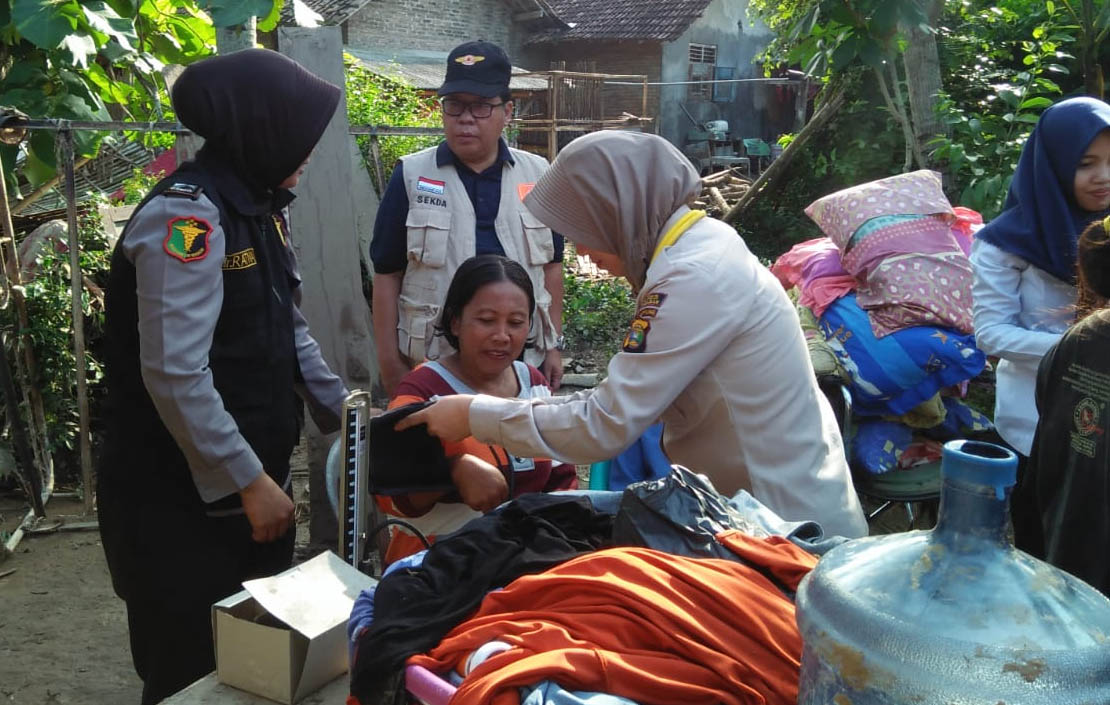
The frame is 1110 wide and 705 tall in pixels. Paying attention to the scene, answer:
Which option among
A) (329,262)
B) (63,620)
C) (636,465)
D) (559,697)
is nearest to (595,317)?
(329,262)

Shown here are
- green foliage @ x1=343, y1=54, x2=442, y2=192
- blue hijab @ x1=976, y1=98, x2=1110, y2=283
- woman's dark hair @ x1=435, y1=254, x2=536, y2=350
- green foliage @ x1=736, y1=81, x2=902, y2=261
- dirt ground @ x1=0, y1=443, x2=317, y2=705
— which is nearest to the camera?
woman's dark hair @ x1=435, y1=254, x2=536, y2=350

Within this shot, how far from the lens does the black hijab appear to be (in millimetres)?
2193

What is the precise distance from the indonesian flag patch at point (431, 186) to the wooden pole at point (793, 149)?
5064mm

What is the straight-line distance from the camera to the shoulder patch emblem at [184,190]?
6.91 feet

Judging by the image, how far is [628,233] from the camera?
2160mm

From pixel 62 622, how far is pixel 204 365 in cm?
240

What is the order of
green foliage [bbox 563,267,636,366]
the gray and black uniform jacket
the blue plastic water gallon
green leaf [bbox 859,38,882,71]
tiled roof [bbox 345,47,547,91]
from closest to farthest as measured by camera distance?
the blue plastic water gallon, the gray and black uniform jacket, green leaf [bbox 859,38,882,71], green foliage [bbox 563,267,636,366], tiled roof [bbox 345,47,547,91]

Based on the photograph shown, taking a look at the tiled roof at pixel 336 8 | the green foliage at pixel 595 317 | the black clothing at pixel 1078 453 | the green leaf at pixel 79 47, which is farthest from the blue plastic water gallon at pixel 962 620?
the tiled roof at pixel 336 8

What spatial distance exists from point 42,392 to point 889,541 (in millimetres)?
4716

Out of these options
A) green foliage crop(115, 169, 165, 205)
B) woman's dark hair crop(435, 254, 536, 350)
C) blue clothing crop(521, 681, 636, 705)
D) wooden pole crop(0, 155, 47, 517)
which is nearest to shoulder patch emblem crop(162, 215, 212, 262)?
woman's dark hair crop(435, 254, 536, 350)

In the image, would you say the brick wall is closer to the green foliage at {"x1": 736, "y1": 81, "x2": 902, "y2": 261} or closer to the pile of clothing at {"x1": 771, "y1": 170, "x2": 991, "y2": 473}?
the green foliage at {"x1": 736, "y1": 81, "x2": 902, "y2": 261}

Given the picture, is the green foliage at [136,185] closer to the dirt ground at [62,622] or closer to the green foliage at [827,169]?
the dirt ground at [62,622]

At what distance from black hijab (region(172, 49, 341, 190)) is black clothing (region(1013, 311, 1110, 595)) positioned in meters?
1.74

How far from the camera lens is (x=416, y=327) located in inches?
145
